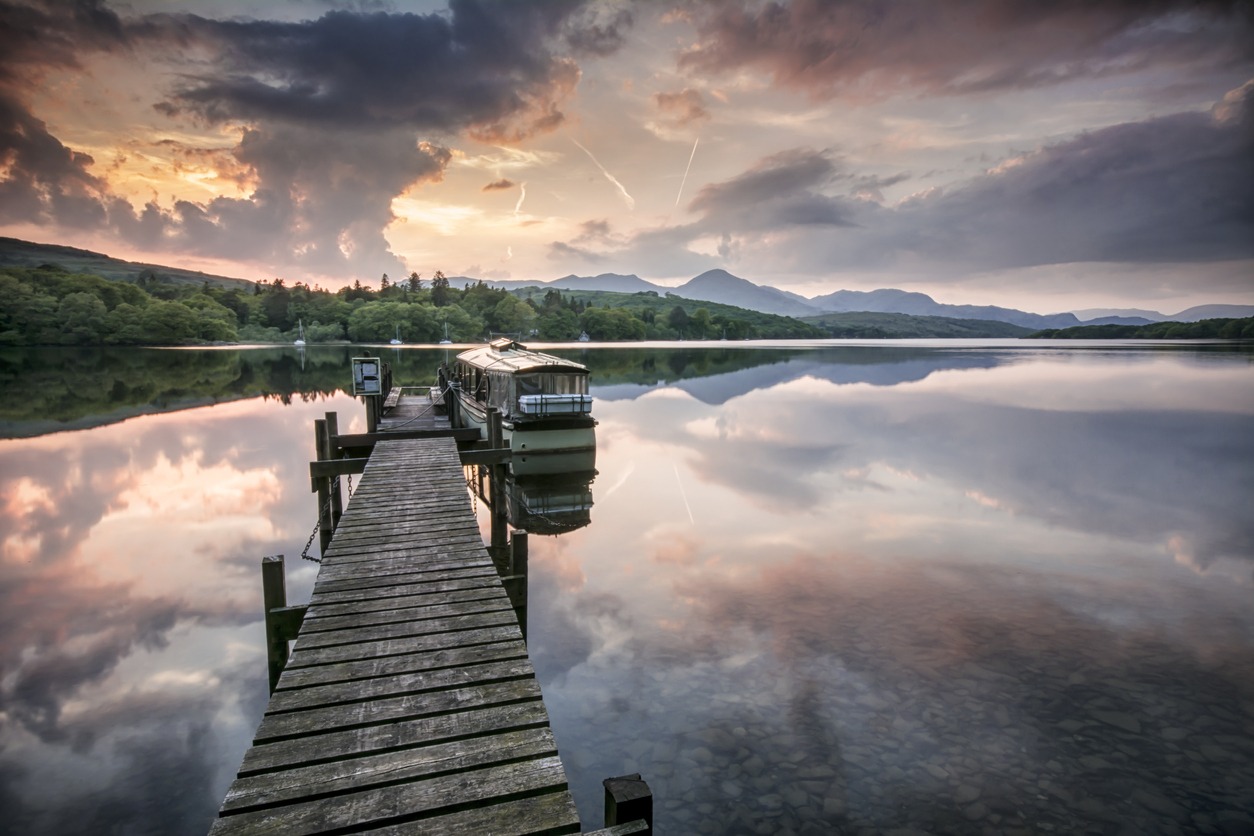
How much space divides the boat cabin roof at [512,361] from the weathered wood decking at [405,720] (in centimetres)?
1754

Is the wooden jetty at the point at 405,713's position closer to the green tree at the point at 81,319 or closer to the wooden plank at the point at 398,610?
the wooden plank at the point at 398,610

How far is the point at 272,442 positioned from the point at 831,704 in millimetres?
32136

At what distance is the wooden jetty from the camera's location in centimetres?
404

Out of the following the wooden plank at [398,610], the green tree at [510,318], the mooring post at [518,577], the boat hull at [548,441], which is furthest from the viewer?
the green tree at [510,318]

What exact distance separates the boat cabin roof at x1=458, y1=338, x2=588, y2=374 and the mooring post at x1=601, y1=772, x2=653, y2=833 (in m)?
21.6

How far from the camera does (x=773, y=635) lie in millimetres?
11398

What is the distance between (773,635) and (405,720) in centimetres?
808

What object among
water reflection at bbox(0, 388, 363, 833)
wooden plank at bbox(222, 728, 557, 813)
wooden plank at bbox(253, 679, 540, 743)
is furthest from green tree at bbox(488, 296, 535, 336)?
wooden plank at bbox(222, 728, 557, 813)

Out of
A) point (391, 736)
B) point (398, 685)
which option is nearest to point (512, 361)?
point (398, 685)

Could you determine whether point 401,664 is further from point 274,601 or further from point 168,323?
point 168,323

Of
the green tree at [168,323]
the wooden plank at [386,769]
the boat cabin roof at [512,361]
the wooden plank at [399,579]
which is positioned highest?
the green tree at [168,323]

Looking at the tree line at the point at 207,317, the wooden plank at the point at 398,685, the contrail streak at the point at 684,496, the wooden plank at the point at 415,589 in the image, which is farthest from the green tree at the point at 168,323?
→ the wooden plank at the point at 398,685

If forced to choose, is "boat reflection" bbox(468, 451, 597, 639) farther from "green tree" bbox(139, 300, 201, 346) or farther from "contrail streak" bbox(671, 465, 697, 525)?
"green tree" bbox(139, 300, 201, 346)

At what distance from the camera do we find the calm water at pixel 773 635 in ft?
24.4
